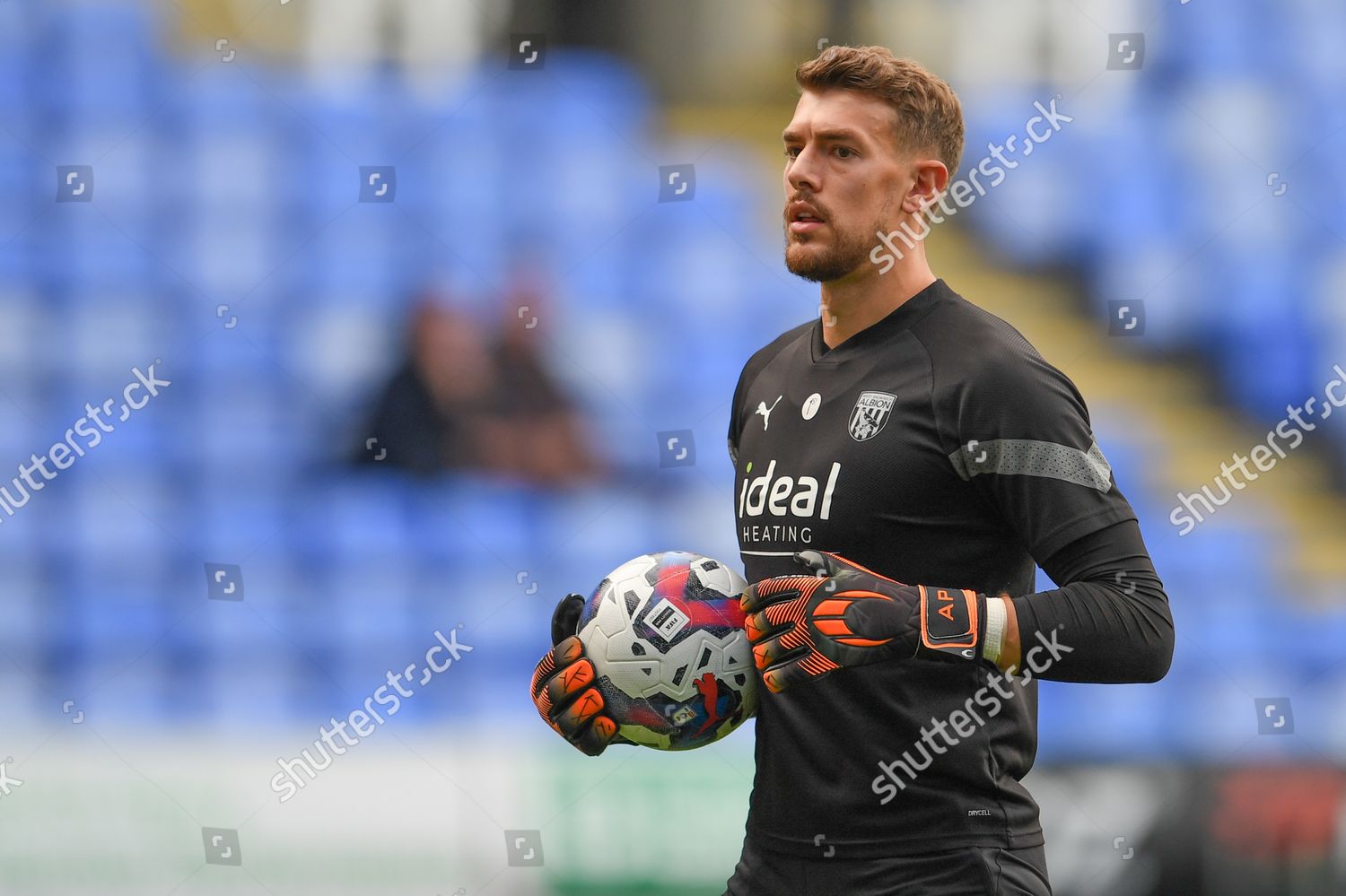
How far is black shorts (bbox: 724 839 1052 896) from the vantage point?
2.10 metres

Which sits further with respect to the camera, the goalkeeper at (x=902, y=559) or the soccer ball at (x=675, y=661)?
the soccer ball at (x=675, y=661)

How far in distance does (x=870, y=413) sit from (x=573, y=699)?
27.9 inches

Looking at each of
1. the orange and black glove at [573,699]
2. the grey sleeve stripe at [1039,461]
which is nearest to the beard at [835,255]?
the grey sleeve stripe at [1039,461]

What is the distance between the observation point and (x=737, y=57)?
5.55 meters

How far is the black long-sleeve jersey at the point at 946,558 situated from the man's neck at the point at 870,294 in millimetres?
33

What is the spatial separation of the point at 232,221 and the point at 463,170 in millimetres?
958

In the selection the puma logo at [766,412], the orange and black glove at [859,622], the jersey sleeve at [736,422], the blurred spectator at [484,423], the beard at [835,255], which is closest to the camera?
the orange and black glove at [859,622]

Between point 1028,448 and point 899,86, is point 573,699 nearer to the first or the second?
point 1028,448

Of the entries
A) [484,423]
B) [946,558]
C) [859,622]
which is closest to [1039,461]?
[946,558]

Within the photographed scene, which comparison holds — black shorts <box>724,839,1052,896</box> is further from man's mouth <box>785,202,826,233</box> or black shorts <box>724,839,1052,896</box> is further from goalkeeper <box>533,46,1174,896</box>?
man's mouth <box>785,202,826,233</box>

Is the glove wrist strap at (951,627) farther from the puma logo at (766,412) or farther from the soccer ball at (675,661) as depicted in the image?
the puma logo at (766,412)

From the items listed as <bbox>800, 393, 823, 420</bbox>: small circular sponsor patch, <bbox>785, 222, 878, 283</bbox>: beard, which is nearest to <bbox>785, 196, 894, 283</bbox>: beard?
<bbox>785, 222, 878, 283</bbox>: beard

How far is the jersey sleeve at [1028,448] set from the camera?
6.75ft

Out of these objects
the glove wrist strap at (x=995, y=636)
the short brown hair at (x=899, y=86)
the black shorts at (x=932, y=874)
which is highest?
the short brown hair at (x=899, y=86)
